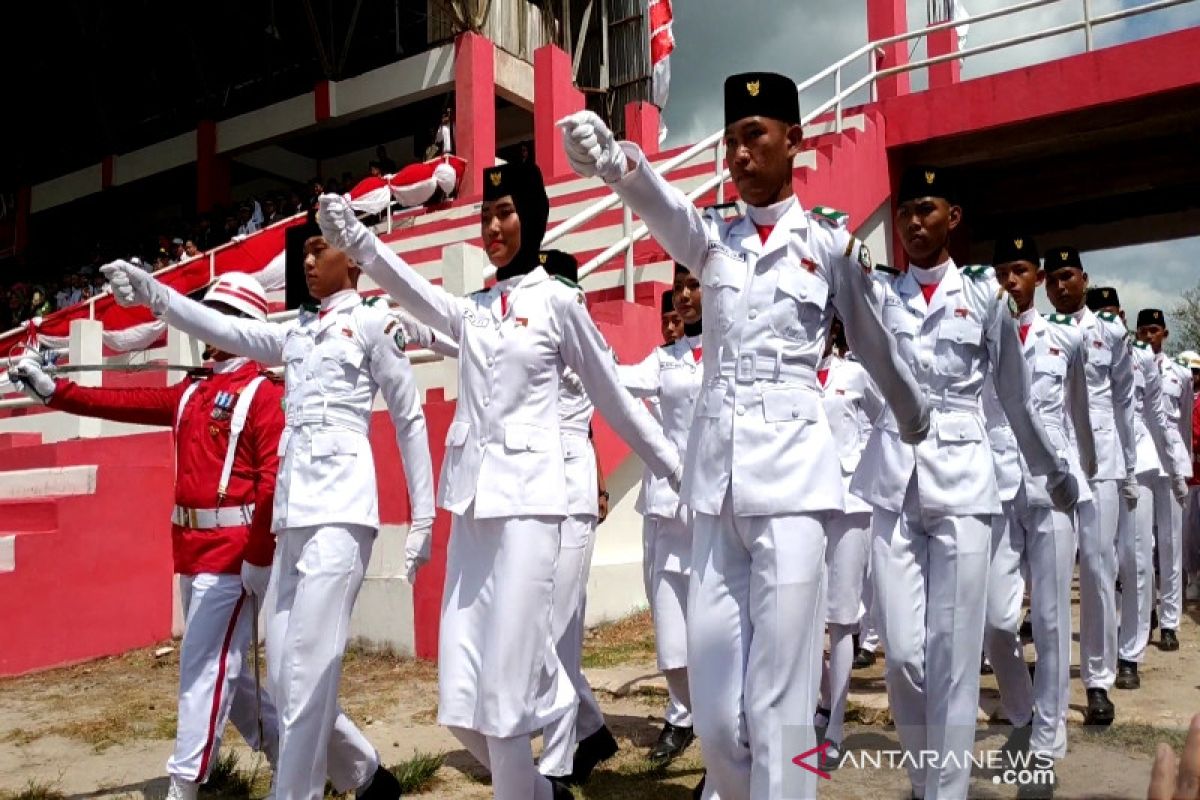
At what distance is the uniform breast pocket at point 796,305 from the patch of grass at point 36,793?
385 centimetres

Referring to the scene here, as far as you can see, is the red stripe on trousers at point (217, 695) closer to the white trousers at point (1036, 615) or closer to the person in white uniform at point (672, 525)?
the person in white uniform at point (672, 525)

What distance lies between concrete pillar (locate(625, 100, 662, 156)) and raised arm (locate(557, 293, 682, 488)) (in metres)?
15.9

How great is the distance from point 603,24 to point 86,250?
14052 millimetres

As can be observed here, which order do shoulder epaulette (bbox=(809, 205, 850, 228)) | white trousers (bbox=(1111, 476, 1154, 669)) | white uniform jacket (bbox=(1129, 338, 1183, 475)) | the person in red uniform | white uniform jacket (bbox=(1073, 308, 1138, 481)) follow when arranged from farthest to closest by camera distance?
white uniform jacket (bbox=(1129, 338, 1183, 475)) → white trousers (bbox=(1111, 476, 1154, 669)) → white uniform jacket (bbox=(1073, 308, 1138, 481)) → the person in red uniform → shoulder epaulette (bbox=(809, 205, 850, 228))

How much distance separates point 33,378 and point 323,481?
154 centimetres

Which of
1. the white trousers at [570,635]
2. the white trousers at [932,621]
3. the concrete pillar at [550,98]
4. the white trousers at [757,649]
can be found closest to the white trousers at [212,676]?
the white trousers at [570,635]

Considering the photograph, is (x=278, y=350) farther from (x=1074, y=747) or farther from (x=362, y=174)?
(x=362, y=174)

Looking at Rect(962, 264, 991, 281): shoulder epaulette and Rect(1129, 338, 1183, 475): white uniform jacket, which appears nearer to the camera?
Rect(962, 264, 991, 281): shoulder epaulette

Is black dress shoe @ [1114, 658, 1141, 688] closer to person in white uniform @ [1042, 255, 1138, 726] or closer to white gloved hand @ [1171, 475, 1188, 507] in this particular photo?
person in white uniform @ [1042, 255, 1138, 726]

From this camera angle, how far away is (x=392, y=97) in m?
19.4

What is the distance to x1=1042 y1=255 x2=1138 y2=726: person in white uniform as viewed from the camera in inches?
232

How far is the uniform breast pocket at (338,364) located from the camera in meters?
4.36

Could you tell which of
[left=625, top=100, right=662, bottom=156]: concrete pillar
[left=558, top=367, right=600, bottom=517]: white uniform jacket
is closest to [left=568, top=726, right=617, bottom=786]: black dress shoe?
[left=558, top=367, right=600, bottom=517]: white uniform jacket

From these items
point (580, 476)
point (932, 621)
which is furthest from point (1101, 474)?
point (580, 476)
